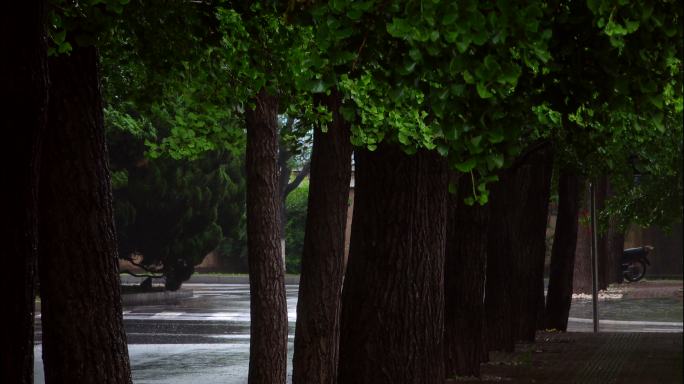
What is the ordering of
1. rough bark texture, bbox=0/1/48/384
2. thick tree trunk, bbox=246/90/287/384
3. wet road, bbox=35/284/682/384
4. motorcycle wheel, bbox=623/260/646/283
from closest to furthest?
rough bark texture, bbox=0/1/48/384 → thick tree trunk, bbox=246/90/287/384 → wet road, bbox=35/284/682/384 → motorcycle wheel, bbox=623/260/646/283

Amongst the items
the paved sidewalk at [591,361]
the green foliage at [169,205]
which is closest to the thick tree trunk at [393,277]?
the paved sidewalk at [591,361]

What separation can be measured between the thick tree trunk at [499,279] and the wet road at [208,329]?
123 inches

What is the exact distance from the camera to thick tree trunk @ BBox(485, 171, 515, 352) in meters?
20.4

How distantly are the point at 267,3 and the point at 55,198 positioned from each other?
6.83 ft

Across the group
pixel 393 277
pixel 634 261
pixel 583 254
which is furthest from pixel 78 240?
pixel 634 261

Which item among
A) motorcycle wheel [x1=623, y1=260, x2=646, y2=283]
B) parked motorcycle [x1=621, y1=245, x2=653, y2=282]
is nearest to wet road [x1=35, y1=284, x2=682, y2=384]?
parked motorcycle [x1=621, y1=245, x2=653, y2=282]

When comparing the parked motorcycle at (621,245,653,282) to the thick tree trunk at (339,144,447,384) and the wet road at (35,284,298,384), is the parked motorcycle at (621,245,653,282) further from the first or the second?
the thick tree trunk at (339,144,447,384)

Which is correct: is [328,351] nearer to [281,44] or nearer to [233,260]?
[281,44]

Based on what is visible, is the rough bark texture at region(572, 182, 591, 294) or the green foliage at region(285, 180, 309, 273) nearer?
the rough bark texture at region(572, 182, 591, 294)

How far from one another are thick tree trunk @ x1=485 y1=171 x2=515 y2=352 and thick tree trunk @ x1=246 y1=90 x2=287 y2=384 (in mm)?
5192

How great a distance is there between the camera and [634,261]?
48.1 m

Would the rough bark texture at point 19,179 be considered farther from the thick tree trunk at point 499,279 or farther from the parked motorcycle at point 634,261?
the parked motorcycle at point 634,261

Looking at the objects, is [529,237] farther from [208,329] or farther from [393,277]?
[393,277]

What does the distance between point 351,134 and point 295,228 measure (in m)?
46.2
